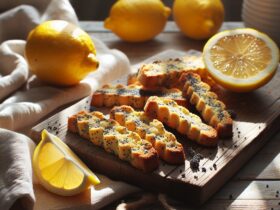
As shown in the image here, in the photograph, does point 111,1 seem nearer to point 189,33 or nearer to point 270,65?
point 189,33

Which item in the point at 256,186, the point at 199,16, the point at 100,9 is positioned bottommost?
the point at 100,9

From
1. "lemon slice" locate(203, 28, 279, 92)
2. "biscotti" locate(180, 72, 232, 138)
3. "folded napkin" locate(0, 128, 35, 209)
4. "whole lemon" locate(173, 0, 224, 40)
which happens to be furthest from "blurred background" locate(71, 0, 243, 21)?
"folded napkin" locate(0, 128, 35, 209)

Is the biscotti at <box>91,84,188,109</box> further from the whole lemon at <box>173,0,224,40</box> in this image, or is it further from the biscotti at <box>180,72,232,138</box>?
the whole lemon at <box>173,0,224,40</box>

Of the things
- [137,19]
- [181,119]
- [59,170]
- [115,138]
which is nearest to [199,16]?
[137,19]

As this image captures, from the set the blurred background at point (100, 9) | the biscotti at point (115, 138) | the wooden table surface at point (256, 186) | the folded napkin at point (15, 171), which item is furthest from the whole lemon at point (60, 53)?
the blurred background at point (100, 9)

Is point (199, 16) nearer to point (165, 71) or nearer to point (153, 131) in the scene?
point (165, 71)

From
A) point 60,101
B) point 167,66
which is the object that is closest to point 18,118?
point 60,101

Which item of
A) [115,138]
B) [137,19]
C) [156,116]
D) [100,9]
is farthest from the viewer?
Answer: [100,9]

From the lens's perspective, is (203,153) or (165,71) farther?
(165,71)
